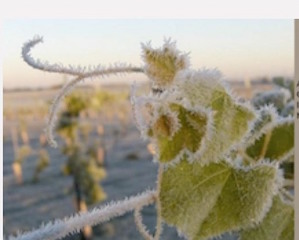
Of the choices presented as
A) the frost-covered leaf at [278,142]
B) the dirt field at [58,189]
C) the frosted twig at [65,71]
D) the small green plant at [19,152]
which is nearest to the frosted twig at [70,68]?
the frosted twig at [65,71]

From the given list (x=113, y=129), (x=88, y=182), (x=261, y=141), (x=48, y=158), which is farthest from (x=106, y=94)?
(x=261, y=141)

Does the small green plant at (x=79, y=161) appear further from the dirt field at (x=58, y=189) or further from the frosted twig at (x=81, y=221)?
the frosted twig at (x=81, y=221)

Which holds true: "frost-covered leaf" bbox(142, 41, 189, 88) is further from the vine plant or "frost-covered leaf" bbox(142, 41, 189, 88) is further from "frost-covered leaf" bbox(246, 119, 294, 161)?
"frost-covered leaf" bbox(246, 119, 294, 161)

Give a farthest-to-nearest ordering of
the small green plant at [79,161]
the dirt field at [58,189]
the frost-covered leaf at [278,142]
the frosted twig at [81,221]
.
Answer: the dirt field at [58,189]
the small green plant at [79,161]
the frost-covered leaf at [278,142]
the frosted twig at [81,221]

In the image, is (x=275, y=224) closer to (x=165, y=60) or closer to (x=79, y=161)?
(x=165, y=60)

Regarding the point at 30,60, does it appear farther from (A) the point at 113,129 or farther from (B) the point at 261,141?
(A) the point at 113,129

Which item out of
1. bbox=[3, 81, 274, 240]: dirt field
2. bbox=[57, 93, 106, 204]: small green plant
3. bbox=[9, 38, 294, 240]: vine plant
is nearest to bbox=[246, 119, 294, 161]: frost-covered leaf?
bbox=[9, 38, 294, 240]: vine plant

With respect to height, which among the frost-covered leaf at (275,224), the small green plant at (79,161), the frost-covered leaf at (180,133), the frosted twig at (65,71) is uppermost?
the frosted twig at (65,71)
